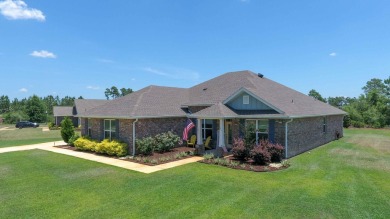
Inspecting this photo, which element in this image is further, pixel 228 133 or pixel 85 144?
pixel 85 144

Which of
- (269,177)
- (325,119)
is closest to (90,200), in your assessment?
(269,177)

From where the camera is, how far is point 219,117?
16594 millimetres

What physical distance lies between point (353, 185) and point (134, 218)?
28.5ft

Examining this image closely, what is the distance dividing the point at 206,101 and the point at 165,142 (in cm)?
555

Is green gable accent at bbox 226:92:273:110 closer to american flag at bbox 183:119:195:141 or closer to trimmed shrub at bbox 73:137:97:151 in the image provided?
american flag at bbox 183:119:195:141

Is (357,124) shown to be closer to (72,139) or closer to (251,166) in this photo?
(251,166)

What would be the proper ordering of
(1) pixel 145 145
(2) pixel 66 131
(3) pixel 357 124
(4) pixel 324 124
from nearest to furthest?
(1) pixel 145 145, (4) pixel 324 124, (2) pixel 66 131, (3) pixel 357 124

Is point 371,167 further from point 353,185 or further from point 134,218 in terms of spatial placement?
point 134,218

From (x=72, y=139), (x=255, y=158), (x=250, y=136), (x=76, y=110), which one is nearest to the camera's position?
(x=255, y=158)

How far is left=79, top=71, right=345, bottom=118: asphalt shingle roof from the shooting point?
17.4 meters

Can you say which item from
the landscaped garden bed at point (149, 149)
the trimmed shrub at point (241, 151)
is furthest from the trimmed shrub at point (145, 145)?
the trimmed shrub at point (241, 151)

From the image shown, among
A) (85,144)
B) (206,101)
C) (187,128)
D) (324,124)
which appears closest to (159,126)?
(187,128)

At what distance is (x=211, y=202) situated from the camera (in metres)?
8.59

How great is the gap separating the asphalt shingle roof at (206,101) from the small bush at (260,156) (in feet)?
8.68
